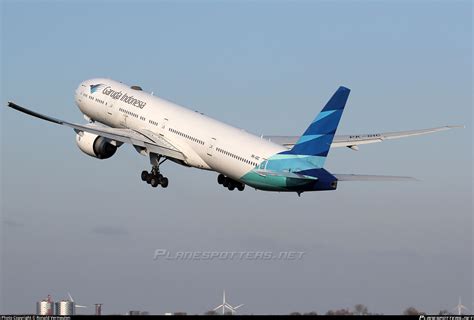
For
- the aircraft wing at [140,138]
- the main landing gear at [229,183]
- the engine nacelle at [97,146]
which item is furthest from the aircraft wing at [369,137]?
the engine nacelle at [97,146]

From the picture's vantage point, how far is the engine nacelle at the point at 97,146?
98.1 meters

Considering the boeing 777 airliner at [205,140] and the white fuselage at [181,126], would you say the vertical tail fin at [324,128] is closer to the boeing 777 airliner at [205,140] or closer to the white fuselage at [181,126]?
the boeing 777 airliner at [205,140]

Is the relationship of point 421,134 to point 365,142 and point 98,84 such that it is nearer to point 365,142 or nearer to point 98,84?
point 365,142

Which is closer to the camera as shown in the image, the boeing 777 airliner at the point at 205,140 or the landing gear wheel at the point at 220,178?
the boeing 777 airliner at the point at 205,140

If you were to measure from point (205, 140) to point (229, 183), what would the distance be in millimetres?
6884

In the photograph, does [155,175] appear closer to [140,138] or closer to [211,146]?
[140,138]

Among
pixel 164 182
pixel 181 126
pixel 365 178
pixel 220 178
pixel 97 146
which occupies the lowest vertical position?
pixel 365 178

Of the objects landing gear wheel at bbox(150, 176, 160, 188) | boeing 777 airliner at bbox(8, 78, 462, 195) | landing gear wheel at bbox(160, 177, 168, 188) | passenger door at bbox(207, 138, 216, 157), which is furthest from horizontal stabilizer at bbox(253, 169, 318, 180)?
landing gear wheel at bbox(150, 176, 160, 188)

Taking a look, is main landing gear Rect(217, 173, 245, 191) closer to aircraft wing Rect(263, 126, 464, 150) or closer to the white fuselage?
the white fuselage

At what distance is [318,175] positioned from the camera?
82250 millimetres

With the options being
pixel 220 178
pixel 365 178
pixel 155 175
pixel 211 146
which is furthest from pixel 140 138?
pixel 365 178

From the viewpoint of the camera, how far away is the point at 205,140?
9125 centimetres

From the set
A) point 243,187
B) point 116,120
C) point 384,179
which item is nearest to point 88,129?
point 116,120

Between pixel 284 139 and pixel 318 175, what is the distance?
1786 centimetres
